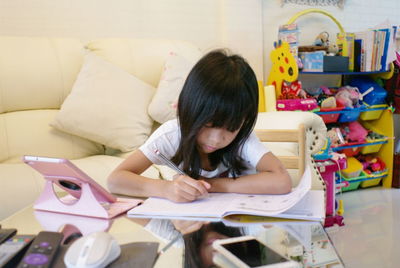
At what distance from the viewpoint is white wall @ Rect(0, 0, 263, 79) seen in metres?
2.04

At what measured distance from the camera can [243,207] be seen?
2.25ft

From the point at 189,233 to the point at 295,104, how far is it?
1800 millimetres

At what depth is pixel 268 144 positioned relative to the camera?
1642 mm

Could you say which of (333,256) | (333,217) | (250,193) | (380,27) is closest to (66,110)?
(250,193)

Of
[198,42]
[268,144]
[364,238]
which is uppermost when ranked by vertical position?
[198,42]

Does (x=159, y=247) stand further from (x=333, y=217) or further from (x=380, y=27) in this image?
(x=380, y=27)

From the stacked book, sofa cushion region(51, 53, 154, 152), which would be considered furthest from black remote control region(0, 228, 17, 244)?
the stacked book

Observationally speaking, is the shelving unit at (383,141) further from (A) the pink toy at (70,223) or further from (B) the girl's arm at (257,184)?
(A) the pink toy at (70,223)

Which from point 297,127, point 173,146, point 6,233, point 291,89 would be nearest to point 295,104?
point 291,89

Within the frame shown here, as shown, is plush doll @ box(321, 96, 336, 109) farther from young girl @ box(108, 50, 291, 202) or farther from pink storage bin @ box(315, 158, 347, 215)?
young girl @ box(108, 50, 291, 202)

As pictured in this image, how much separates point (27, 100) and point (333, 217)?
176 centimetres

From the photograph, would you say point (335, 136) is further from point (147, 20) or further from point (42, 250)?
point (42, 250)

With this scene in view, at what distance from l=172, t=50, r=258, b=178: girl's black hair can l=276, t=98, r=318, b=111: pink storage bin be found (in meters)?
1.36

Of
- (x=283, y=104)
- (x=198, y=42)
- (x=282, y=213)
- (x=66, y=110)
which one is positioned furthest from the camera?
(x=198, y=42)
